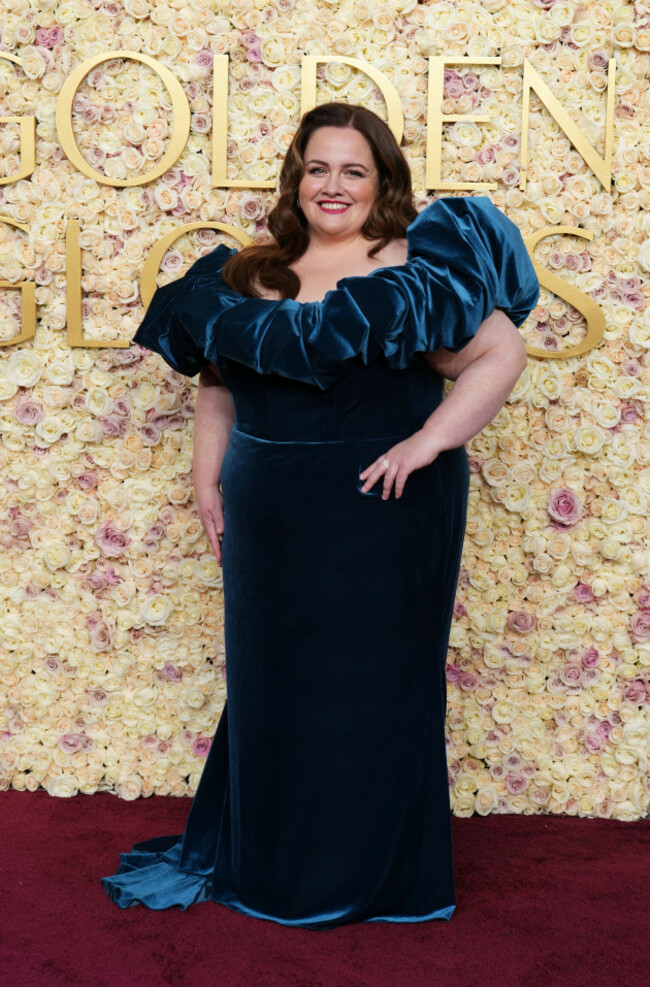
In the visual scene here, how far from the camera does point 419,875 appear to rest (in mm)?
2215

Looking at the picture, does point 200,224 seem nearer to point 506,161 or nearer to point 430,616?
point 506,161

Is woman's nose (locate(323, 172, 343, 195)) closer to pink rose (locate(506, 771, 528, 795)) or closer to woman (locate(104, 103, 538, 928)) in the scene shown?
woman (locate(104, 103, 538, 928))

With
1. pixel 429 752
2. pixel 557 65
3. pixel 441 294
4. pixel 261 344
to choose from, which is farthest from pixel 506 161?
pixel 429 752

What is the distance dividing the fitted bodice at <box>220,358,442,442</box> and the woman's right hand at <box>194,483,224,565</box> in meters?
0.31

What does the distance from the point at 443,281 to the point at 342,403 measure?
0.31 metres

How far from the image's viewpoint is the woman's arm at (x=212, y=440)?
241 centimetres

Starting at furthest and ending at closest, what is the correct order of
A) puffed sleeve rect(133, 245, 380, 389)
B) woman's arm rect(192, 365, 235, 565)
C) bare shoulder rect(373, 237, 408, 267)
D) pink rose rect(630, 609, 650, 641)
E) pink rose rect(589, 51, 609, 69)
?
pink rose rect(630, 609, 650, 641) → pink rose rect(589, 51, 609, 69) → woman's arm rect(192, 365, 235, 565) → bare shoulder rect(373, 237, 408, 267) → puffed sleeve rect(133, 245, 380, 389)

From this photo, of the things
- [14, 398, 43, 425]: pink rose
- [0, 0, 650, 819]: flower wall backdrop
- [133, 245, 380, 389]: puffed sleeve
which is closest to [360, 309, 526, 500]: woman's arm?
[133, 245, 380, 389]: puffed sleeve

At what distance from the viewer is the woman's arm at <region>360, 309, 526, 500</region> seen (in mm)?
2076

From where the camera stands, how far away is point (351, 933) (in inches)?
85.3

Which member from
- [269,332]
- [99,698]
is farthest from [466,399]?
[99,698]

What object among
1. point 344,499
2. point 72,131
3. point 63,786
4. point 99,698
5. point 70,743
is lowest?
point 63,786

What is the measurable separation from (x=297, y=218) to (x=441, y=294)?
49 cm

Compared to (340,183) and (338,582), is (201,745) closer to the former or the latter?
(338,582)
